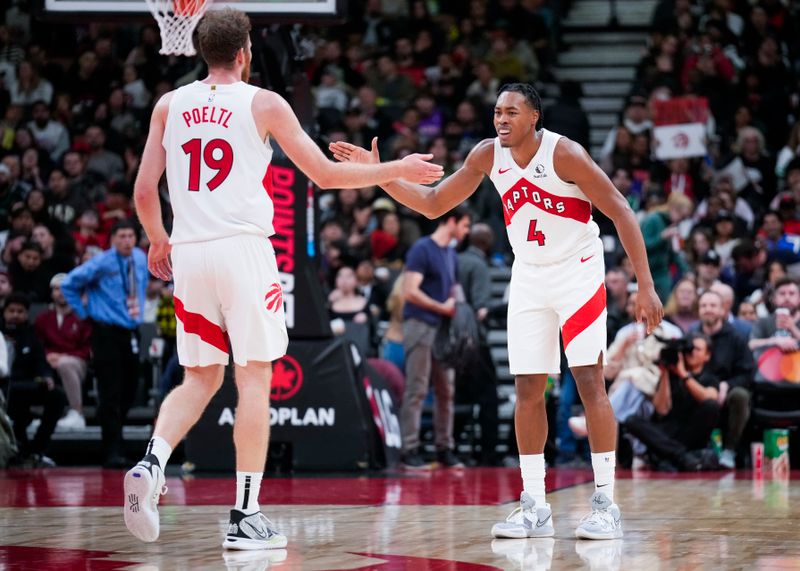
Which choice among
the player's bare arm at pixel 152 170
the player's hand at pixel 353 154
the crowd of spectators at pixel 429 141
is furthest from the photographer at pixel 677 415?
the player's bare arm at pixel 152 170

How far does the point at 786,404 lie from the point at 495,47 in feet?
25.7

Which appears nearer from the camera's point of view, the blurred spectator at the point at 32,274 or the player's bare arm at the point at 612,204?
the player's bare arm at the point at 612,204

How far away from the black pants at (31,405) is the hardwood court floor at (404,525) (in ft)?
5.79

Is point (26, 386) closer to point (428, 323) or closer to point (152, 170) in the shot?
point (428, 323)

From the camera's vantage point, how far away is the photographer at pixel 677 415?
10.5 metres

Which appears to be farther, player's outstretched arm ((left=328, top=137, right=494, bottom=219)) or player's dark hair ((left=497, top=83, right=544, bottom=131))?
player's outstretched arm ((left=328, top=137, right=494, bottom=219))

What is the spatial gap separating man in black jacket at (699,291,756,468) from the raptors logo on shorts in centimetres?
640

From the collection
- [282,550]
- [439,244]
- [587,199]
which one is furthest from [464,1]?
[282,550]

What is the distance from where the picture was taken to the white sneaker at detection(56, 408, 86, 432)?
11.8 metres

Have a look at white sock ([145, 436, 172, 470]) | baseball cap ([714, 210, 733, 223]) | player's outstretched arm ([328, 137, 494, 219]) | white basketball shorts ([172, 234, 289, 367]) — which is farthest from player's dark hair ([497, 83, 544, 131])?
baseball cap ([714, 210, 733, 223])

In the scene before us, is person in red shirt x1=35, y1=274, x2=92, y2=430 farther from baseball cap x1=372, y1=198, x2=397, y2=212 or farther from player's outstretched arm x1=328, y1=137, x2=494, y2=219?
player's outstretched arm x1=328, y1=137, x2=494, y2=219

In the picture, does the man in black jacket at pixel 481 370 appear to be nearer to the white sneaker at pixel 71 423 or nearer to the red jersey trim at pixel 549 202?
the white sneaker at pixel 71 423

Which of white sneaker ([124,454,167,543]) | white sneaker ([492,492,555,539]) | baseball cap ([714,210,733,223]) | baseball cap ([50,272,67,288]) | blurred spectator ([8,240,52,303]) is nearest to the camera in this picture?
white sneaker ([124,454,167,543])

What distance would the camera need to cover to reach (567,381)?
1173 centimetres
